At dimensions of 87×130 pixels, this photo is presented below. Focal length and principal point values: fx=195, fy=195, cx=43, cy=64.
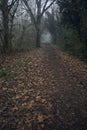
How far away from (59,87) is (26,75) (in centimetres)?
260

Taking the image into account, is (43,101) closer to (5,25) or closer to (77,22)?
(5,25)

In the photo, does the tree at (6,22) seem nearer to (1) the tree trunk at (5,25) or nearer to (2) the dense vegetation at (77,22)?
(1) the tree trunk at (5,25)

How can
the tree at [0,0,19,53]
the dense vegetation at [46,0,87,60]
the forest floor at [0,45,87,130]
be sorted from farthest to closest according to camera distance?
the tree at [0,0,19,53] < the dense vegetation at [46,0,87,60] < the forest floor at [0,45,87,130]

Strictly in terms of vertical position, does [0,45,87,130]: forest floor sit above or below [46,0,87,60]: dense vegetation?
below

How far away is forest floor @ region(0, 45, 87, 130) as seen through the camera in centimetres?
502

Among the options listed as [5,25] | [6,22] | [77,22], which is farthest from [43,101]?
[77,22]

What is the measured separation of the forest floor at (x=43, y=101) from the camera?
5016 millimetres

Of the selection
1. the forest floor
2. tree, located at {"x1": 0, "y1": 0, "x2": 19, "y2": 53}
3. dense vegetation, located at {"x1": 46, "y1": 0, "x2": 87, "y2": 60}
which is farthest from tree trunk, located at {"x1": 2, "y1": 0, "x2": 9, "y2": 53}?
the forest floor

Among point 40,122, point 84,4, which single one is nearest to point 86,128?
point 40,122

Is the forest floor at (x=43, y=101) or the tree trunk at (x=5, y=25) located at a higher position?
the tree trunk at (x=5, y=25)

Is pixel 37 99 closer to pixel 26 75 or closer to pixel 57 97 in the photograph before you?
pixel 57 97

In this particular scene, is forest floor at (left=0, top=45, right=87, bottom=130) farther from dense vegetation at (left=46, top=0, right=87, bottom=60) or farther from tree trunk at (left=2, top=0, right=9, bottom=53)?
tree trunk at (left=2, top=0, right=9, bottom=53)

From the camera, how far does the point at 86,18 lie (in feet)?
47.7

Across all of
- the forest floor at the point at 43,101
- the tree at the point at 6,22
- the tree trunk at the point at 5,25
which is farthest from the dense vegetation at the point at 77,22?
the forest floor at the point at 43,101
